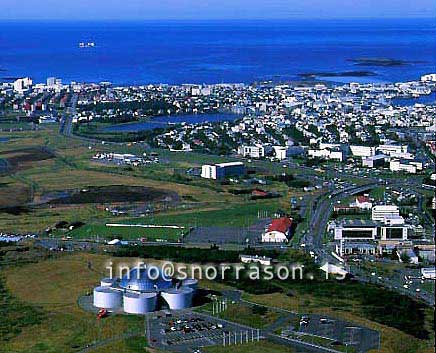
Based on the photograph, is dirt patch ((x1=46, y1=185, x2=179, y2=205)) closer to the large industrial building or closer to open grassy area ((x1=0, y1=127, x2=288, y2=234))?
open grassy area ((x1=0, y1=127, x2=288, y2=234))

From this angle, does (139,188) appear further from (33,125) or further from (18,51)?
(18,51)

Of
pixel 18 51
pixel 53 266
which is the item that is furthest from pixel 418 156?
pixel 18 51

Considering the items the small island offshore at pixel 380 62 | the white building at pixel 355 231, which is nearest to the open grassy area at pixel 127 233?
the white building at pixel 355 231

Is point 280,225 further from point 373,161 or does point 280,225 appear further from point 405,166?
point 373,161

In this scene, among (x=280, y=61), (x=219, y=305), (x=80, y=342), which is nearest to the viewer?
(x=80, y=342)

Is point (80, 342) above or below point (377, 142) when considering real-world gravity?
below

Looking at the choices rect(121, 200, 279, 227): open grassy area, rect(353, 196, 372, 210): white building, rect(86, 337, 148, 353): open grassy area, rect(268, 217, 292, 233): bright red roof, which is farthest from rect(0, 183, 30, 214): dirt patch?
rect(86, 337, 148, 353): open grassy area
